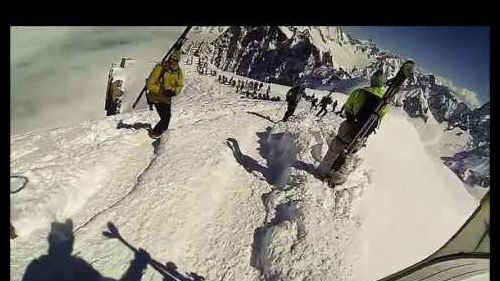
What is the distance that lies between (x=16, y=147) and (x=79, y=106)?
0.36 m

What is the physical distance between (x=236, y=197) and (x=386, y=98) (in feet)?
Result: 2.85

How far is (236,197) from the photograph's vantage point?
12.5 ft

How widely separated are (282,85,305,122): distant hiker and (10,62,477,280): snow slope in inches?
1.8

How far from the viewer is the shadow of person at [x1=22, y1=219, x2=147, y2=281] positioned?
12.2 ft

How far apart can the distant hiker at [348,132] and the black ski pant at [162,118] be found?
0.79 meters

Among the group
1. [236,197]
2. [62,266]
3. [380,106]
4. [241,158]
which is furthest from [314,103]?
[62,266]

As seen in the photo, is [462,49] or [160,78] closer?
[462,49]

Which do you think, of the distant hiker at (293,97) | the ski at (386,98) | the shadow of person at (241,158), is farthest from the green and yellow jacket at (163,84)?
the ski at (386,98)

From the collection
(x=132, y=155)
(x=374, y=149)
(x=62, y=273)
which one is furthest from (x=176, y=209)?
(x=374, y=149)

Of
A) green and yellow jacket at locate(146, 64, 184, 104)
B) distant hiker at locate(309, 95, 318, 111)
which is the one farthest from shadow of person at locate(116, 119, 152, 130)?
distant hiker at locate(309, 95, 318, 111)

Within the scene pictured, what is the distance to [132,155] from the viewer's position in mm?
3857

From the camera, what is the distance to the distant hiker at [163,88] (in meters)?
3.89
